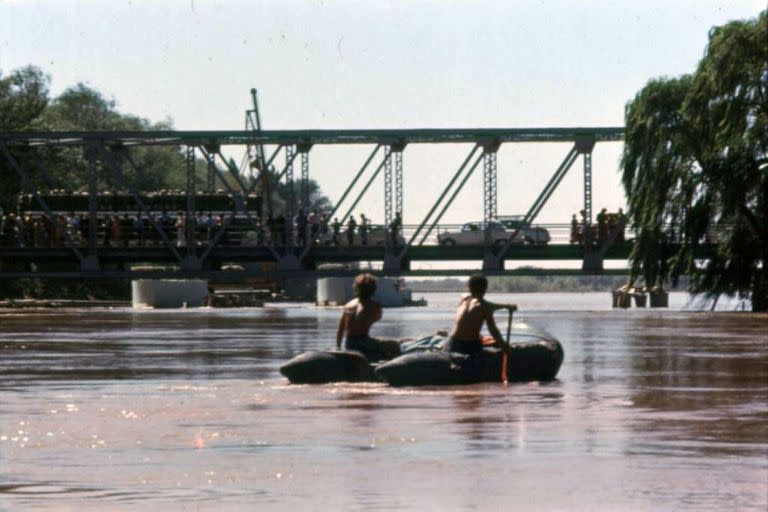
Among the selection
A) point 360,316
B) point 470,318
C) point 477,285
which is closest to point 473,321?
point 470,318

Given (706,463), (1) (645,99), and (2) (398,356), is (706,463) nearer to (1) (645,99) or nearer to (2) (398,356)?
(2) (398,356)

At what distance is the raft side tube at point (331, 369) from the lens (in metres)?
27.0

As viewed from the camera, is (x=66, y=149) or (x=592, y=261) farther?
(x=66, y=149)

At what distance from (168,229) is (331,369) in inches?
2832

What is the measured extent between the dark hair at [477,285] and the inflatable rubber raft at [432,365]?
30.7 inches

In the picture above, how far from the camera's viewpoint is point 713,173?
68.6 m

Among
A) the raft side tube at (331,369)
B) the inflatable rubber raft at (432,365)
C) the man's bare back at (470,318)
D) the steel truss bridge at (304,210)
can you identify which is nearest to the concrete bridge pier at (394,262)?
the steel truss bridge at (304,210)

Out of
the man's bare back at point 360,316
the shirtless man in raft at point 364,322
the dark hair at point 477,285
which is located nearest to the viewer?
the dark hair at point 477,285

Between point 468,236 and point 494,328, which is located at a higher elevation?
point 468,236

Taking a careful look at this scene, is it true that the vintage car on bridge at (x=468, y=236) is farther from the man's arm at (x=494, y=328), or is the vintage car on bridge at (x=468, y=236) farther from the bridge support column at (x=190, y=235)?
the man's arm at (x=494, y=328)

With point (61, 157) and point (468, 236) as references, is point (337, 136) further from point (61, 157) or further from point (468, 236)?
point (61, 157)

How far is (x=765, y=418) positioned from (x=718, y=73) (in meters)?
→ 47.8

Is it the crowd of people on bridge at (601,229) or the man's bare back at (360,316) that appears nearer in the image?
the man's bare back at (360,316)

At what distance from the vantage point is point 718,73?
67.2 meters
